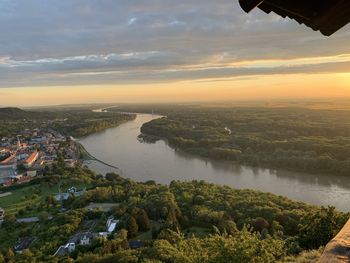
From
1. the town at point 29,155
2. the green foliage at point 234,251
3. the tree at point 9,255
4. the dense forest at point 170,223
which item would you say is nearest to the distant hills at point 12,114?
the town at point 29,155

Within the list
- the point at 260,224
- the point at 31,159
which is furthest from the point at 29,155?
the point at 260,224

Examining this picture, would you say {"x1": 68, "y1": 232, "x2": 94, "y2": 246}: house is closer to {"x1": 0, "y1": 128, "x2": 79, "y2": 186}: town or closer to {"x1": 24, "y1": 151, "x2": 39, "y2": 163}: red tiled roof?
{"x1": 0, "y1": 128, "x2": 79, "y2": 186}: town

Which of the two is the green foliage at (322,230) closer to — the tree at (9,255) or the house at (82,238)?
the house at (82,238)

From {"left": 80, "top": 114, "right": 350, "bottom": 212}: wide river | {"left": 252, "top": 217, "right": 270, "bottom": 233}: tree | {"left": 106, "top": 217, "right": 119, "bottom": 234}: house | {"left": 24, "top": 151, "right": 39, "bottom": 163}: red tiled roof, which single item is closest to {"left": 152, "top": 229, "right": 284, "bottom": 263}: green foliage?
{"left": 252, "top": 217, "right": 270, "bottom": 233}: tree

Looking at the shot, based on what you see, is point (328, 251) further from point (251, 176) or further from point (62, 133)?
point (62, 133)

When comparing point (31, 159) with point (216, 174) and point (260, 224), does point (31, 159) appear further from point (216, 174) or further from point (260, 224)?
point (260, 224)

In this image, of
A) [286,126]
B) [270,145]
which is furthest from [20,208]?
[286,126]
